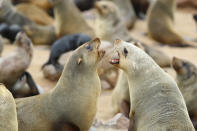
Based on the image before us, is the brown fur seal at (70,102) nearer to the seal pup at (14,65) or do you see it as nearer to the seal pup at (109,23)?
the seal pup at (14,65)

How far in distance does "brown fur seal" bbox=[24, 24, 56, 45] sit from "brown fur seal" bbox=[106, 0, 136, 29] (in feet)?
8.42

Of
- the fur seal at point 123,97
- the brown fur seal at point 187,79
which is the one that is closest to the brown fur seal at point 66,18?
the fur seal at point 123,97

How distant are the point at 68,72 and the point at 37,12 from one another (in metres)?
8.93

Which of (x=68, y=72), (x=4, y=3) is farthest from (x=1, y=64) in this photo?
(x=4, y=3)

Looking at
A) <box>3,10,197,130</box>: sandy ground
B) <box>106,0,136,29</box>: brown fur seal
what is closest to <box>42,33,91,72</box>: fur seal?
<box>3,10,197,130</box>: sandy ground

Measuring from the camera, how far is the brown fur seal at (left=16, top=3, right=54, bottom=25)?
46.8 feet

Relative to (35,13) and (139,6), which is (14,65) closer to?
(35,13)

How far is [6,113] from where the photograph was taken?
418 cm

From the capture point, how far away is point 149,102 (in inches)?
203

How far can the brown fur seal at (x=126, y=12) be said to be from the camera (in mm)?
14203

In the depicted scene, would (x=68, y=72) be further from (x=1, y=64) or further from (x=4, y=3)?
(x=4, y=3)

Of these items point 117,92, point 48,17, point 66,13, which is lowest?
point 48,17

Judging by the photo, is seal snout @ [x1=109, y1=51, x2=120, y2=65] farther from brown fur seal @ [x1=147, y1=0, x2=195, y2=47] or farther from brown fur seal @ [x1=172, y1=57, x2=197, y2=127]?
brown fur seal @ [x1=147, y1=0, x2=195, y2=47]

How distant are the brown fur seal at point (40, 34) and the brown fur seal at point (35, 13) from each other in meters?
1.90
